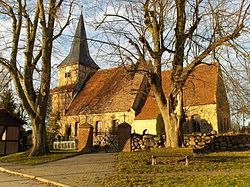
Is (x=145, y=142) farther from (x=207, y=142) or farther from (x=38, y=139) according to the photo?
(x=38, y=139)

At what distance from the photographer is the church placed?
2884 cm

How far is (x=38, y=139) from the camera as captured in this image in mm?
18797

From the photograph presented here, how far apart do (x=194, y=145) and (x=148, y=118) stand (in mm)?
10419

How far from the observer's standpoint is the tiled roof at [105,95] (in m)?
33.9

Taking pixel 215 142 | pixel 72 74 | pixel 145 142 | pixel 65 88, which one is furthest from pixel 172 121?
pixel 72 74

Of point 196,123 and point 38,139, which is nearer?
point 38,139

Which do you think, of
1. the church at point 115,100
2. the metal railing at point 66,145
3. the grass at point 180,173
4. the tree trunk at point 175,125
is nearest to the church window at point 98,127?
the church at point 115,100

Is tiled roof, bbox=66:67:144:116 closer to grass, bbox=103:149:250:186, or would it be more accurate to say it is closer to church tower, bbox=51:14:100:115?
church tower, bbox=51:14:100:115

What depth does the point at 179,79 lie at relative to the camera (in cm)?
1382

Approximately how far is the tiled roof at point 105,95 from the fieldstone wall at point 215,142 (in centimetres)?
1271

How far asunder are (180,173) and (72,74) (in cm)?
3395

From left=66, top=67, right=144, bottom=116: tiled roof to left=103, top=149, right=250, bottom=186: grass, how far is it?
755 inches

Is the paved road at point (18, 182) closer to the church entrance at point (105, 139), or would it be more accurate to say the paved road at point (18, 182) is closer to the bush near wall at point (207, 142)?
the bush near wall at point (207, 142)

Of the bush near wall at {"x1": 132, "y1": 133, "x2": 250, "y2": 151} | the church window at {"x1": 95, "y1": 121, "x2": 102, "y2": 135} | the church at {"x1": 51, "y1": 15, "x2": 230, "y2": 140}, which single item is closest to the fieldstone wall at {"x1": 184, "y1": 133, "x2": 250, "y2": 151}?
the bush near wall at {"x1": 132, "y1": 133, "x2": 250, "y2": 151}
